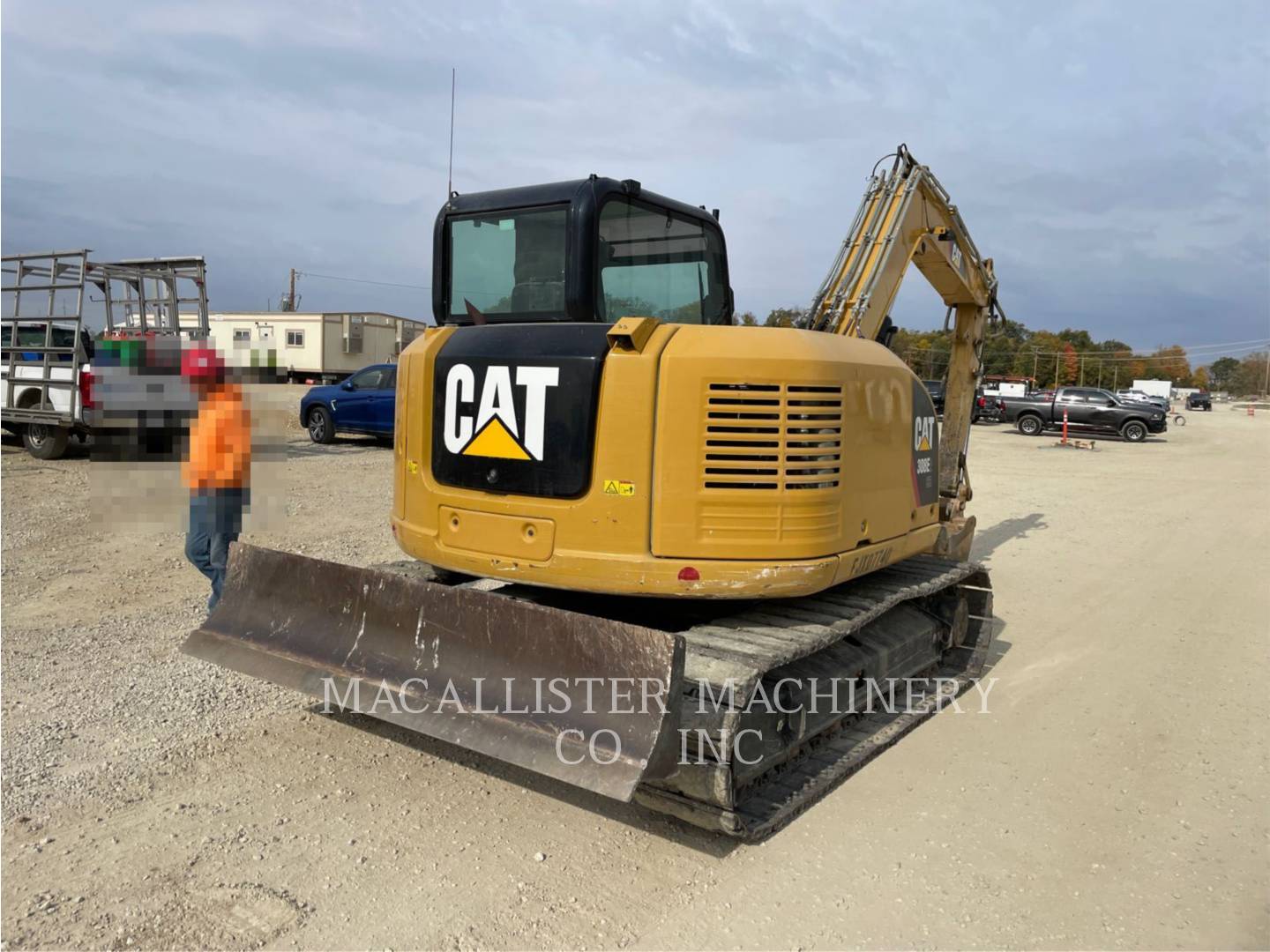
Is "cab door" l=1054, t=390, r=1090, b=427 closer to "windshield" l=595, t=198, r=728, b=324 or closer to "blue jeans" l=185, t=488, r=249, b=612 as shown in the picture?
"windshield" l=595, t=198, r=728, b=324

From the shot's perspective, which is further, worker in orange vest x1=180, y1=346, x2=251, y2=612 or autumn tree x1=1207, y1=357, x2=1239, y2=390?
autumn tree x1=1207, y1=357, x2=1239, y2=390

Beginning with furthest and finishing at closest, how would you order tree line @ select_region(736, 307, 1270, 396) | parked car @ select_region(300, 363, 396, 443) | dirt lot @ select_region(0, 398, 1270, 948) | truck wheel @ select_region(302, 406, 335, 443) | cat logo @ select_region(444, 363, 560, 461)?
tree line @ select_region(736, 307, 1270, 396) → truck wheel @ select_region(302, 406, 335, 443) → parked car @ select_region(300, 363, 396, 443) → cat logo @ select_region(444, 363, 560, 461) → dirt lot @ select_region(0, 398, 1270, 948)

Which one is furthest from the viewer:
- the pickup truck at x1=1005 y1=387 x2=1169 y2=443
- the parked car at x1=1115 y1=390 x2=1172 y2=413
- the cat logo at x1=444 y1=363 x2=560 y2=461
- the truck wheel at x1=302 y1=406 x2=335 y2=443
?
the parked car at x1=1115 y1=390 x2=1172 y2=413

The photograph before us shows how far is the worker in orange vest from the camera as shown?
466cm

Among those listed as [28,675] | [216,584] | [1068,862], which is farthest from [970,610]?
[28,675]

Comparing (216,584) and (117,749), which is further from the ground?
(216,584)

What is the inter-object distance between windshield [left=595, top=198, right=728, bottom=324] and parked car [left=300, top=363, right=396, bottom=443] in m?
11.8

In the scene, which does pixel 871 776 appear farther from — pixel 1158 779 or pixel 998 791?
pixel 1158 779

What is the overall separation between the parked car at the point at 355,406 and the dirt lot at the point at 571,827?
9.92 metres

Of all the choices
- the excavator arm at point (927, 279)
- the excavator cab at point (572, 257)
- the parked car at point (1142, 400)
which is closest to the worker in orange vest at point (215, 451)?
the excavator cab at point (572, 257)

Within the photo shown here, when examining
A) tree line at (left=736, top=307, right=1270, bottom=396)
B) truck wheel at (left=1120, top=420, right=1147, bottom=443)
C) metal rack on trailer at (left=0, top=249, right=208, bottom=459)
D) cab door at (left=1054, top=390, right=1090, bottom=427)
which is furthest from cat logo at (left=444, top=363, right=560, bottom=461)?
tree line at (left=736, top=307, right=1270, bottom=396)

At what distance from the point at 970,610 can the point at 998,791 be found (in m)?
2.16

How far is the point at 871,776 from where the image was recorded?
4.34 metres

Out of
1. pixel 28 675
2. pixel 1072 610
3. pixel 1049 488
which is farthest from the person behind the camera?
pixel 1049 488
